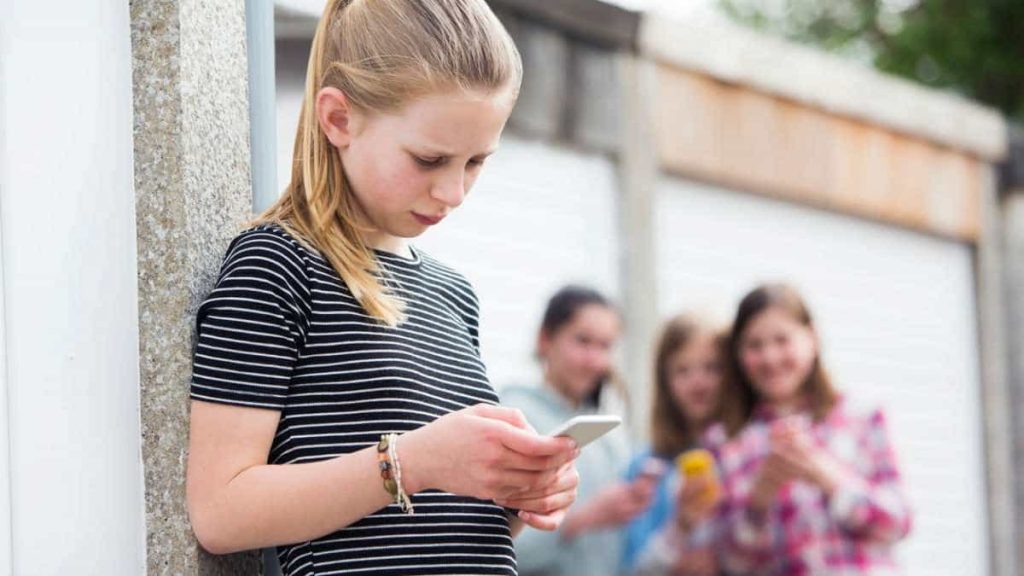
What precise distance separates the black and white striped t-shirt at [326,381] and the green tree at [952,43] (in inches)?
413

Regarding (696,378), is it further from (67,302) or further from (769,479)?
(67,302)

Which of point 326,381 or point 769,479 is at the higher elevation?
point 326,381

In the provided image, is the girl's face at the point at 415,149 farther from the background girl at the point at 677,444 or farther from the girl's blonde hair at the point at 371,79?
the background girl at the point at 677,444

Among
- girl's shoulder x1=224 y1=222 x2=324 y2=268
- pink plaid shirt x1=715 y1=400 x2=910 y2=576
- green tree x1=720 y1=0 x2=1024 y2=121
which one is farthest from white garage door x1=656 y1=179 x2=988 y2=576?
green tree x1=720 y1=0 x2=1024 y2=121

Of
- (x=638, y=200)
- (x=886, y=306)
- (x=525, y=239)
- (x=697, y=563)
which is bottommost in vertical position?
(x=697, y=563)

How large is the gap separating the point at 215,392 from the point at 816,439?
3.67 metres

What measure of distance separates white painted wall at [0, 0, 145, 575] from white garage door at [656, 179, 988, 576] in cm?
414

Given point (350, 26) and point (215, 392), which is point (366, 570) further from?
point (350, 26)

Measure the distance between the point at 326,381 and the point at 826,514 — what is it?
3.54 metres

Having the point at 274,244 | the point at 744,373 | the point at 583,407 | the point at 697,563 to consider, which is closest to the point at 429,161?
the point at 274,244

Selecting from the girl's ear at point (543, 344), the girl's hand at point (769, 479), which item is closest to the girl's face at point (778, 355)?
the girl's hand at point (769, 479)

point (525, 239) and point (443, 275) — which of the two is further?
point (525, 239)

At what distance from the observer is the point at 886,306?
22.4ft

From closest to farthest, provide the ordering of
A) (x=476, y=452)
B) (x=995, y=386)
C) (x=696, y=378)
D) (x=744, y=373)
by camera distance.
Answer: (x=476, y=452) → (x=744, y=373) → (x=696, y=378) → (x=995, y=386)
